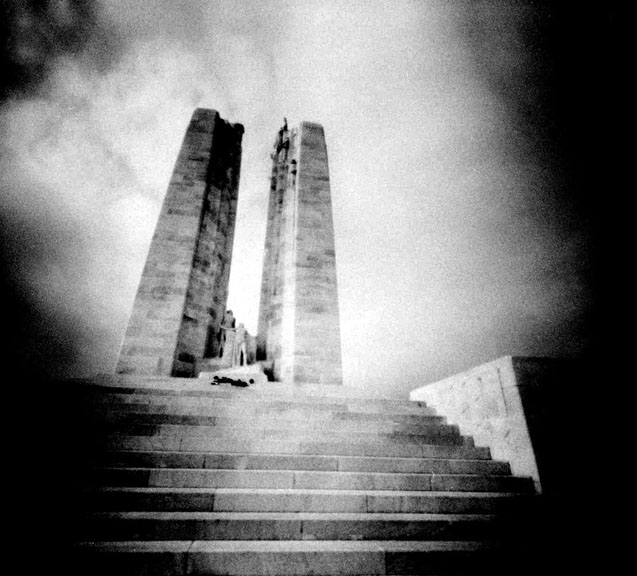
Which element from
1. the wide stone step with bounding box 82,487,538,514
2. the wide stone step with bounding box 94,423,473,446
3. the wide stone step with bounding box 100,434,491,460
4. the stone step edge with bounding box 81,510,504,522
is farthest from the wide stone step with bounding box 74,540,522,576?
the wide stone step with bounding box 94,423,473,446

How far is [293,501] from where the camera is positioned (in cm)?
274

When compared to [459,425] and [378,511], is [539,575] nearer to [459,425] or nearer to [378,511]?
[378,511]

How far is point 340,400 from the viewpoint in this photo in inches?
200

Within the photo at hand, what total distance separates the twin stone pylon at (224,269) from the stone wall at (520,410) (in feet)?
14.3

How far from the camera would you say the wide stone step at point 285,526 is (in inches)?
92.2

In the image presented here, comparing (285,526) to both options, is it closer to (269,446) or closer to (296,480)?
(296,480)

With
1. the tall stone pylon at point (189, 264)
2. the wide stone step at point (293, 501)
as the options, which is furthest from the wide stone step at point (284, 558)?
the tall stone pylon at point (189, 264)

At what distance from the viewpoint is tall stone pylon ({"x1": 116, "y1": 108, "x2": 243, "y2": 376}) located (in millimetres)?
7836

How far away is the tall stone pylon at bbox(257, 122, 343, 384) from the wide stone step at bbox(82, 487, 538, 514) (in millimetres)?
5095

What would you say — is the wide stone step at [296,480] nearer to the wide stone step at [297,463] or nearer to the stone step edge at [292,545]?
the wide stone step at [297,463]

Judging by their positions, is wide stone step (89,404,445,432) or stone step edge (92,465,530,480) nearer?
stone step edge (92,465,530,480)

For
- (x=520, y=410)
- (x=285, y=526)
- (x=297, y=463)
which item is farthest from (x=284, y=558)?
(x=520, y=410)

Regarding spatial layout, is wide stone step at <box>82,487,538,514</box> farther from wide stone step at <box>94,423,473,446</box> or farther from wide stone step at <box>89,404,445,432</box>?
wide stone step at <box>89,404,445,432</box>

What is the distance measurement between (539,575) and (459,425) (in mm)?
2310
